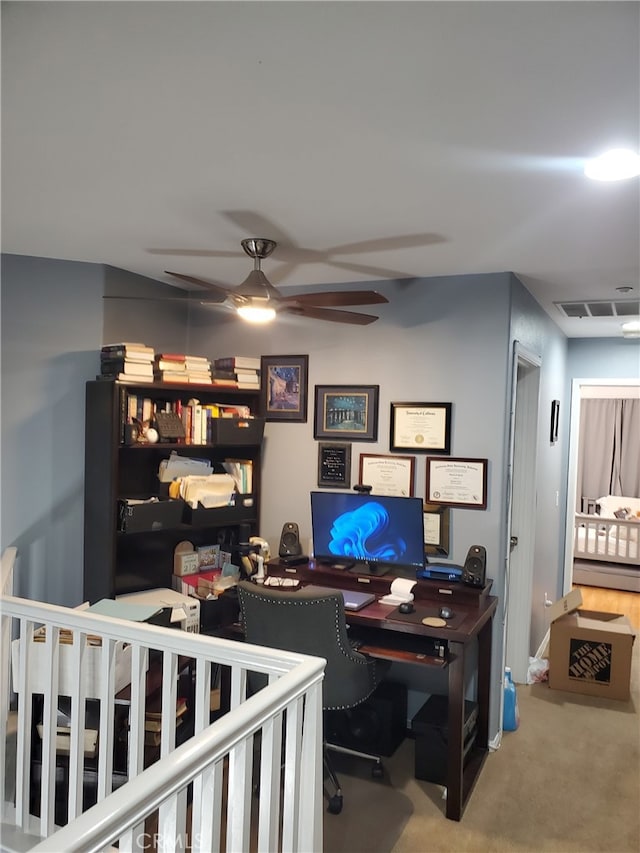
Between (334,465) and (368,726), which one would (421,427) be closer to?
(334,465)

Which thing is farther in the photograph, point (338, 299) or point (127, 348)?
point (127, 348)

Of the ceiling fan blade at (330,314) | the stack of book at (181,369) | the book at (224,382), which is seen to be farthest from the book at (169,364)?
the ceiling fan blade at (330,314)

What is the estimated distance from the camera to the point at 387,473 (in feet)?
11.2

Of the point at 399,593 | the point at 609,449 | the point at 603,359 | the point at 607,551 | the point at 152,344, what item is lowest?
the point at 607,551

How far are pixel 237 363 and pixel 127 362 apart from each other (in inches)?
28.7

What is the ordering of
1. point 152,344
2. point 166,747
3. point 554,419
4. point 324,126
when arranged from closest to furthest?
point 324,126
point 166,747
point 152,344
point 554,419

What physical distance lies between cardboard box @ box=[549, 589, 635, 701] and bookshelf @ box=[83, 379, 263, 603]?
214 centimetres

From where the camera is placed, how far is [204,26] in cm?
123

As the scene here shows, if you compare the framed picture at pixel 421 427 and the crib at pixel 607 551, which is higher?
the framed picture at pixel 421 427

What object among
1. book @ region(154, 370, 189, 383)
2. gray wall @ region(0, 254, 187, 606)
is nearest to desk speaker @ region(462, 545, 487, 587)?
book @ region(154, 370, 189, 383)

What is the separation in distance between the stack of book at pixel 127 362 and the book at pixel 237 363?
0.56m

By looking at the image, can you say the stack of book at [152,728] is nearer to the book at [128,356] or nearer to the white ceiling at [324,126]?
the book at [128,356]

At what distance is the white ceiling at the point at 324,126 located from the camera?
122 cm

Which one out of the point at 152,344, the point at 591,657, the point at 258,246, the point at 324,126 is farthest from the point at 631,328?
the point at 324,126
